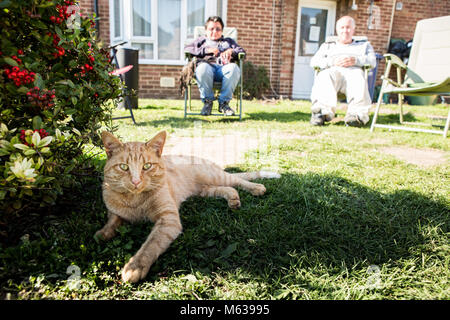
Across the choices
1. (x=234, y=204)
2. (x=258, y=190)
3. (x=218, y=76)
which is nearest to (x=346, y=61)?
(x=218, y=76)

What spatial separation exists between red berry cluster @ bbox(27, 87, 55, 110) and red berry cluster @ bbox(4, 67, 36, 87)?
0.04 meters

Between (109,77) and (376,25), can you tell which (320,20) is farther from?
(109,77)

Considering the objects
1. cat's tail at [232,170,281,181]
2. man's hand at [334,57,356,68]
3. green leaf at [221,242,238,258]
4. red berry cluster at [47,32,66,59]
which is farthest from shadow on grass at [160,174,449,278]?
man's hand at [334,57,356,68]

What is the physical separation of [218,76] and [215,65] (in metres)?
0.20

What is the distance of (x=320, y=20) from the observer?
9320 mm

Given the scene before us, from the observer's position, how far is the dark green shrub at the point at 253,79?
8555mm

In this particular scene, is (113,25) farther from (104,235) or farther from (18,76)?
(104,235)

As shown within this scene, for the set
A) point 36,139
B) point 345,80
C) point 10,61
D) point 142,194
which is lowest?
point 142,194

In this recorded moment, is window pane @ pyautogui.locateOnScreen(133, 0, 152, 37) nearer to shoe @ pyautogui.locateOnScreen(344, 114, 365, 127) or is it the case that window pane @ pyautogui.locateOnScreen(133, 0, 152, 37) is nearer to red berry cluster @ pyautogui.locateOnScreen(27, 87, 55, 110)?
shoe @ pyautogui.locateOnScreen(344, 114, 365, 127)

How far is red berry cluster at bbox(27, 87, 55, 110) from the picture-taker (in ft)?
4.08

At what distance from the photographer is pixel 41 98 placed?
127 centimetres

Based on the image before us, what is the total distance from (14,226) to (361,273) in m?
1.70

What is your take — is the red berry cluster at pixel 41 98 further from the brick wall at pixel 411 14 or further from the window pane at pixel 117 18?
the brick wall at pixel 411 14

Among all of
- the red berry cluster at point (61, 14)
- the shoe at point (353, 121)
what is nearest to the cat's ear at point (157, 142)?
the red berry cluster at point (61, 14)
